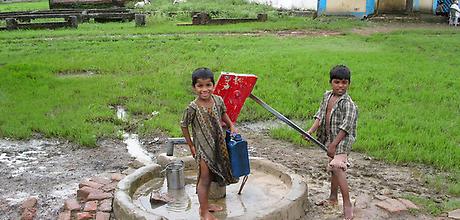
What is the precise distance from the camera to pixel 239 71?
945cm

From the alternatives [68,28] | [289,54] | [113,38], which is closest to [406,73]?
[289,54]

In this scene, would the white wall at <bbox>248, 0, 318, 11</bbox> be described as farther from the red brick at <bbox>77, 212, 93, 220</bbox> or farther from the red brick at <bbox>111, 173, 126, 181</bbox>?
the red brick at <bbox>77, 212, 93, 220</bbox>

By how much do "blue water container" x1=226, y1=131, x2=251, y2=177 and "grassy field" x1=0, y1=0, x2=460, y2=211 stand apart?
206cm

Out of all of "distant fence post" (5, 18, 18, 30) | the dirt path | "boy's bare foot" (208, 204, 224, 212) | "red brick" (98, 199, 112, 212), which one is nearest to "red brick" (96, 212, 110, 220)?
"red brick" (98, 199, 112, 212)

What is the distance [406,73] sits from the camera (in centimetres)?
948

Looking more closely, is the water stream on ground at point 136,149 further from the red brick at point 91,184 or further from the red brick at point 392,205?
the red brick at point 392,205

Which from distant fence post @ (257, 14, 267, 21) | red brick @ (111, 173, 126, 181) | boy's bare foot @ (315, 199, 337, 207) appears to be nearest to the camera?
boy's bare foot @ (315, 199, 337, 207)

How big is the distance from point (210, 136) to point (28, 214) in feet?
5.59

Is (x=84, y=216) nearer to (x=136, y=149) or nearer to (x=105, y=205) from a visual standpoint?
(x=105, y=205)

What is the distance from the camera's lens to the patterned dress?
3.76 meters

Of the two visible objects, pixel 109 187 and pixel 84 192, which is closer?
pixel 84 192

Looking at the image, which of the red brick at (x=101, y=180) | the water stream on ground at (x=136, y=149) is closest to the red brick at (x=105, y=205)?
the red brick at (x=101, y=180)

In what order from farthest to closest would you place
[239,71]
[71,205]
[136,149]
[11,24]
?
[11,24], [239,71], [136,149], [71,205]

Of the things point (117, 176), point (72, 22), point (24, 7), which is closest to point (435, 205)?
point (117, 176)
